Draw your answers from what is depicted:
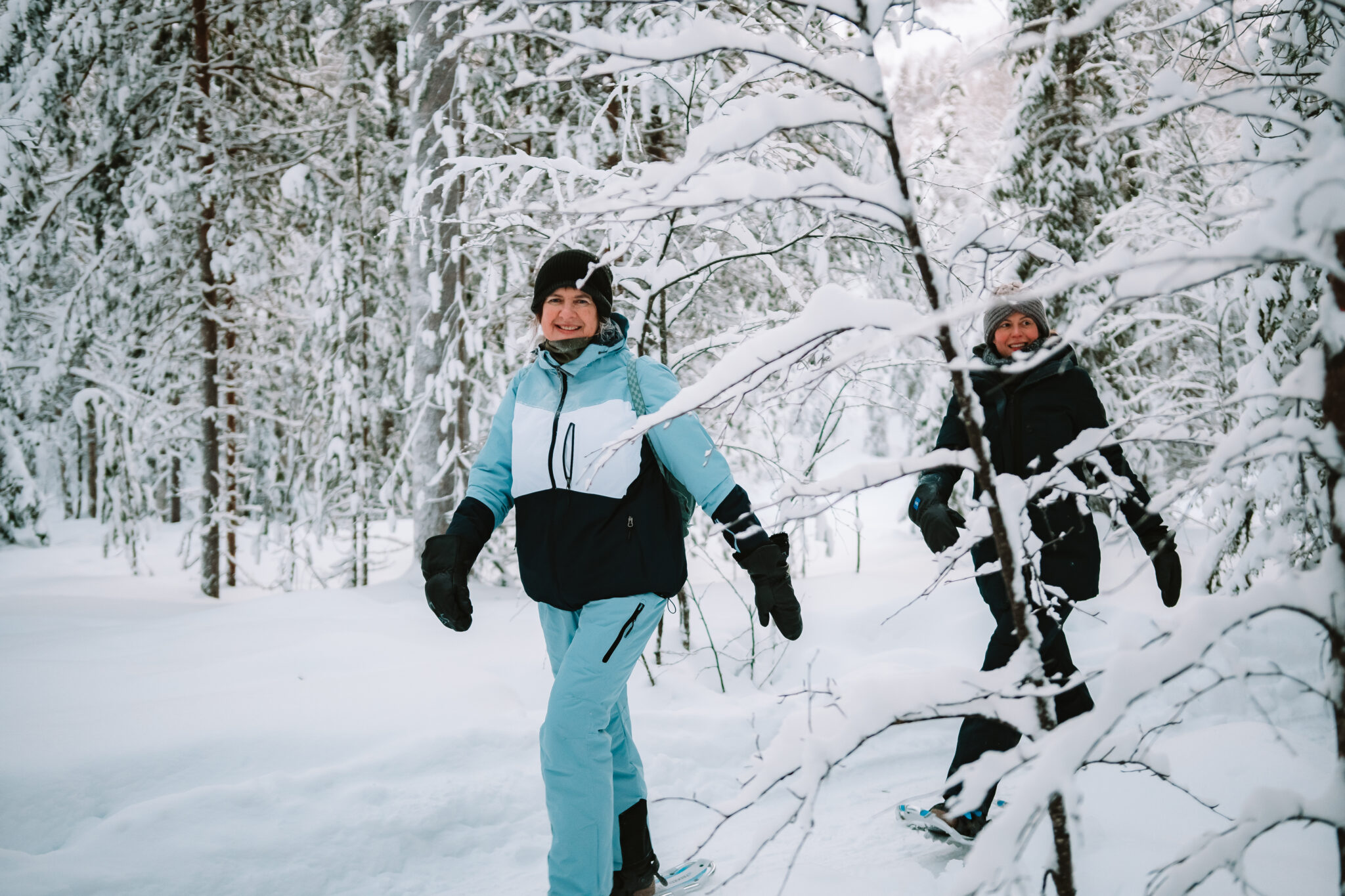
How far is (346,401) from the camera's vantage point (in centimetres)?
727

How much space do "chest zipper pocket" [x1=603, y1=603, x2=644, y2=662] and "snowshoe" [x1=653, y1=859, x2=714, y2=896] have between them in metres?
0.78

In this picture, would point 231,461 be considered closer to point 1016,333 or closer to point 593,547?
point 593,547

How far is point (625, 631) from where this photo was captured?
7.39ft

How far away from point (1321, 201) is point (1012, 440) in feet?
5.79

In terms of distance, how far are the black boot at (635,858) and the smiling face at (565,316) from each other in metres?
1.60

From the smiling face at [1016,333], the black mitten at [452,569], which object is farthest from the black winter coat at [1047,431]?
the black mitten at [452,569]

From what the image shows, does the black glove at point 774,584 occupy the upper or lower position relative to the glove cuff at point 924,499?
lower

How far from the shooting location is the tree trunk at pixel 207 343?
7267 millimetres

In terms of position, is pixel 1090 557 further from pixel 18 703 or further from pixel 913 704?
pixel 18 703

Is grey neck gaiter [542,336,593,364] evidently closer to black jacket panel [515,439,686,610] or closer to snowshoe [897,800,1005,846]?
black jacket panel [515,439,686,610]

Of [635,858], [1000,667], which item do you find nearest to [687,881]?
[635,858]

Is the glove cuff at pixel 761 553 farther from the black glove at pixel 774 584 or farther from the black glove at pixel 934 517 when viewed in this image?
the black glove at pixel 934 517

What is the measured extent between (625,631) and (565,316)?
1.03m

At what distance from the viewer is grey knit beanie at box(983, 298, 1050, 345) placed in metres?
2.63
